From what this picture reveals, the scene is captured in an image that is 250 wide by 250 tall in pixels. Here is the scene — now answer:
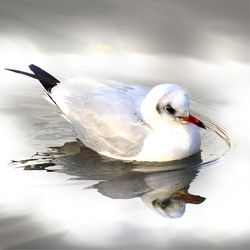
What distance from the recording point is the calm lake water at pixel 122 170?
5633mm

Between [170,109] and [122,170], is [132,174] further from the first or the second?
[170,109]

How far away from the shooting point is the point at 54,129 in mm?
7066

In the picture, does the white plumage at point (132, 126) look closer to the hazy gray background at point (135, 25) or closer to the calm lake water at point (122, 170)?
the calm lake water at point (122, 170)

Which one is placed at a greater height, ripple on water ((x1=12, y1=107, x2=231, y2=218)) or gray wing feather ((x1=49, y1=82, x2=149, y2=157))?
gray wing feather ((x1=49, y1=82, x2=149, y2=157))

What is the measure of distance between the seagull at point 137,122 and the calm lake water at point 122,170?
0.09 metres

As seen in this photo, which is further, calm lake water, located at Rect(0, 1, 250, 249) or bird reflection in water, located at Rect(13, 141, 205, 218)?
bird reflection in water, located at Rect(13, 141, 205, 218)

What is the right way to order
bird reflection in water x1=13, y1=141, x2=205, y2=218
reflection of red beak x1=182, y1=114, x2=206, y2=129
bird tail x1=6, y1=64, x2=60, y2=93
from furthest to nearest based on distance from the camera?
bird tail x1=6, y1=64, x2=60, y2=93 < reflection of red beak x1=182, y1=114, x2=206, y2=129 < bird reflection in water x1=13, y1=141, x2=205, y2=218

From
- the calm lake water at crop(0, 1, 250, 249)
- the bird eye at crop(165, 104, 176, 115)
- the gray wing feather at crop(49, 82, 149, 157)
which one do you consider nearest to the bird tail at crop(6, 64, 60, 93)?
the gray wing feather at crop(49, 82, 149, 157)

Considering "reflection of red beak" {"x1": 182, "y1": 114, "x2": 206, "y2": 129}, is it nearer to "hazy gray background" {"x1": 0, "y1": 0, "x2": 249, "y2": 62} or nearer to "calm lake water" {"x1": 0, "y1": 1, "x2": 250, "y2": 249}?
"calm lake water" {"x1": 0, "y1": 1, "x2": 250, "y2": 249}

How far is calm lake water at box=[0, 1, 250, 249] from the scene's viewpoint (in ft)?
18.5

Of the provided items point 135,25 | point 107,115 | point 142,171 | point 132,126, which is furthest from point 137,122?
point 135,25

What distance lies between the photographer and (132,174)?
6336mm

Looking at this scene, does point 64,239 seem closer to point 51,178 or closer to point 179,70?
point 51,178

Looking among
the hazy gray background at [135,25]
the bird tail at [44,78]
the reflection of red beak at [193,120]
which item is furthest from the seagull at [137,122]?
the hazy gray background at [135,25]
